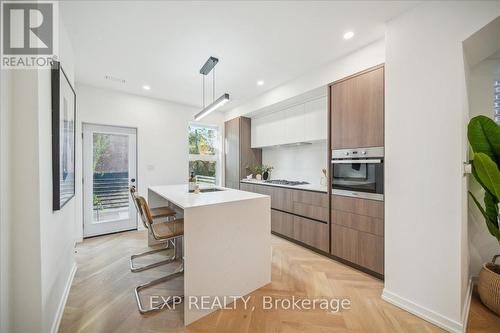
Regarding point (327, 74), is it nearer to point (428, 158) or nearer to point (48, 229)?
point (428, 158)

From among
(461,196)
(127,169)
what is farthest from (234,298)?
(127,169)

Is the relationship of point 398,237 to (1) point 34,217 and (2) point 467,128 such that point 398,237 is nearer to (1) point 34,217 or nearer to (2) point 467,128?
(2) point 467,128

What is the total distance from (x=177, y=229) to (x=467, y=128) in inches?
113

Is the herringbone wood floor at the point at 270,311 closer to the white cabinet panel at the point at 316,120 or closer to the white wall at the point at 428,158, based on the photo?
the white wall at the point at 428,158

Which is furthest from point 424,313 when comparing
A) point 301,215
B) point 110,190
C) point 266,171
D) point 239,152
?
point 110,190

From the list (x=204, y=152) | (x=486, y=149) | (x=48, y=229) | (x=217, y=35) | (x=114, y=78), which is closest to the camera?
(x=48, y=229)

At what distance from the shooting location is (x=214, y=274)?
1813 mm

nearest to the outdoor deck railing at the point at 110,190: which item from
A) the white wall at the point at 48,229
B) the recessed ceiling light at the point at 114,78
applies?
the recessed ceiling light at the point at 114,78

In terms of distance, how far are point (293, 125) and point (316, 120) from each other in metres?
0.52

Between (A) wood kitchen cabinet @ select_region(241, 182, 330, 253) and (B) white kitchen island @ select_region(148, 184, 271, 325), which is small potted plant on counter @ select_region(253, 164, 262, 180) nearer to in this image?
(A) wood kitchen cabinet @ select_region(241, 182, 330, 253)

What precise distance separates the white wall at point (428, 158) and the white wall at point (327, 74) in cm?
35

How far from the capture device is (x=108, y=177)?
3.94 metres

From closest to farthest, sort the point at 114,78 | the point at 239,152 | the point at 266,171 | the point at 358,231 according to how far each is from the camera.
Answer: the point at 358,231 → the point at 114,78 → the point at 266,171 → the point at 239,152

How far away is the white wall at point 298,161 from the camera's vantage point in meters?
3.74
